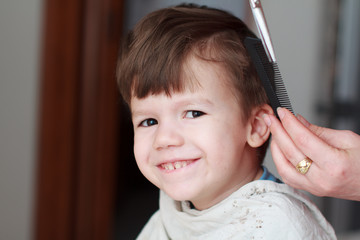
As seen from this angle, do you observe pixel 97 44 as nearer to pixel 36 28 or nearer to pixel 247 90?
pixel 36 28

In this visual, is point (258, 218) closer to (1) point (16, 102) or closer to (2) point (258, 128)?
(2) point (258, 128)

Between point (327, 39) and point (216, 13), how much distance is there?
110cm

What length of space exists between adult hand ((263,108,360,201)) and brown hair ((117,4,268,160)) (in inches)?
4.4

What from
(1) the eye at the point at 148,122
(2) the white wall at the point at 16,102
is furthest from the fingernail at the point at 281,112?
(2) the white wall at the point at 16,102

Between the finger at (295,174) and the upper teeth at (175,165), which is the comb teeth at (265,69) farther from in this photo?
the upper teeth at (175,165)

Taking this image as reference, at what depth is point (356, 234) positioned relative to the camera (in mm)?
1851

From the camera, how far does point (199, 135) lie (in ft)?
2.43

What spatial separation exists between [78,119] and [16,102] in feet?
0.94

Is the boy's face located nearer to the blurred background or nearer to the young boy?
the young boy

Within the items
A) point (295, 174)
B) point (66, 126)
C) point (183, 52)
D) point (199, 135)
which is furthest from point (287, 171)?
point (66, 126)

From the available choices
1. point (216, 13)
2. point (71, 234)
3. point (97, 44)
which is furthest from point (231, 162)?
point (71, 234)

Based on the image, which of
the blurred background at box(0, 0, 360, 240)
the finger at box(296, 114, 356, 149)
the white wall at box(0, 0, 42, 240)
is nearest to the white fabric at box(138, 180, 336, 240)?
the finger at box(296, 114, 356, 149)

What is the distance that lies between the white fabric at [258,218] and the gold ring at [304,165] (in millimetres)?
72

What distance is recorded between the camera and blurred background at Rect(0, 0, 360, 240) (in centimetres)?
207
